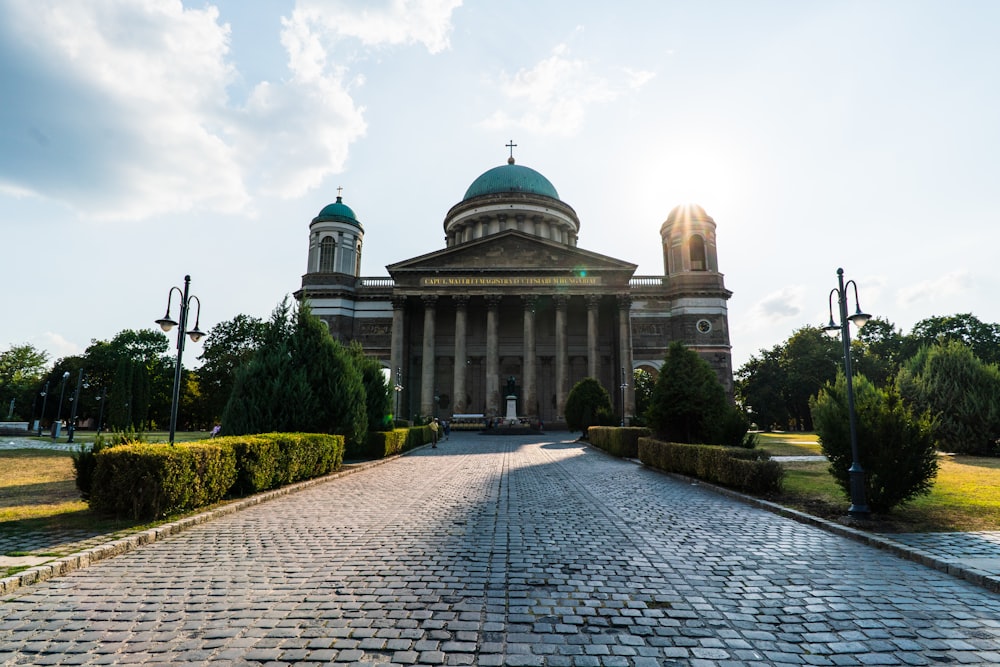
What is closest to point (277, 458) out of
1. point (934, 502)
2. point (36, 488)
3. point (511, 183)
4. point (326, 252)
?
point (36, 488)

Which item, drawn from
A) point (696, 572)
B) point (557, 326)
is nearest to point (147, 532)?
point (696, 572)

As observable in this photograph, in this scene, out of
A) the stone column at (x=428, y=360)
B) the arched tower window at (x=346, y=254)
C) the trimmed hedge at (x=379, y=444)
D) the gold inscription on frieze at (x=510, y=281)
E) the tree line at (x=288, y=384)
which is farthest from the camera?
the arched tower window at (x=346, y=254)

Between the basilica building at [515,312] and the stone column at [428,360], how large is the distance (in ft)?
0.32

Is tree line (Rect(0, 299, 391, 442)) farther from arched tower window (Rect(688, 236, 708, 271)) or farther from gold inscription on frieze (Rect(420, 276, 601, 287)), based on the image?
arched tower window (Rect(688, 236, 708, 271))

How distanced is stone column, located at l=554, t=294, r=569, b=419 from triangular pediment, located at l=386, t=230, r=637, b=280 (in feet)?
10.1

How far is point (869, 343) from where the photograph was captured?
56.8m

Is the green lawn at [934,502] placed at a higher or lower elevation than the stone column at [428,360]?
lower

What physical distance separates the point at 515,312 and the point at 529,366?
29.1 ft

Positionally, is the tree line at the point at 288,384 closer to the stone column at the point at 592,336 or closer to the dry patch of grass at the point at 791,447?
the dry patch of grass at the point at 791,447

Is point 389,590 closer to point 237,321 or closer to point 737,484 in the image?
point 737,484

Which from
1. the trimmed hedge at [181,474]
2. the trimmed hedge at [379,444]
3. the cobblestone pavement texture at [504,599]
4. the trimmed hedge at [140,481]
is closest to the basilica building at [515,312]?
the trimmed hedge at [379,444]

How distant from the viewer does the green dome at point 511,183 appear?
58625 millimetres

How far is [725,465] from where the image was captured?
37.6 ft

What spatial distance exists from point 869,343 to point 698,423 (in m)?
54.5
